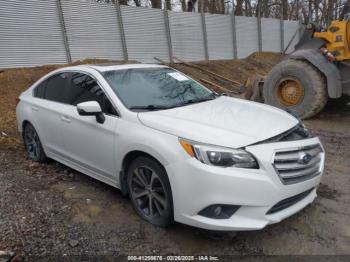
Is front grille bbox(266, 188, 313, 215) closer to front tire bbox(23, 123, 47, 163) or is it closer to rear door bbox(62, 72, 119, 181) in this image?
rear door bbox(62, 72, 119, 181)

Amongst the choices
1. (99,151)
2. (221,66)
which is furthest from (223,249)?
(221,66)

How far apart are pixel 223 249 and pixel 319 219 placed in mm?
1138

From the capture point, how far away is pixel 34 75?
10727mm

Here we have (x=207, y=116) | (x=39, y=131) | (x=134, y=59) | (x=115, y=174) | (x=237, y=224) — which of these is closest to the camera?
(x=237, y=224)

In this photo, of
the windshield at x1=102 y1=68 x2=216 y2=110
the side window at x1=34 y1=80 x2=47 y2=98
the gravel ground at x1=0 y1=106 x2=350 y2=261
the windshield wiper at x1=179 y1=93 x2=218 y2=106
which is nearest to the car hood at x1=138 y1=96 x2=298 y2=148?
the windshield wiper at x1=179 y1=93 x2=218 y2=106

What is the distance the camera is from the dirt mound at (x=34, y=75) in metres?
7.59

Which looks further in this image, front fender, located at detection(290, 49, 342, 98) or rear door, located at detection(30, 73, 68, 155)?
front fender, located at detection(290, 49, 342, 98)

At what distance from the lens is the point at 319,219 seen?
3.80 meters

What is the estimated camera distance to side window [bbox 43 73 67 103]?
501 cm

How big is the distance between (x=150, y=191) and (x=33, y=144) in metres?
2.86

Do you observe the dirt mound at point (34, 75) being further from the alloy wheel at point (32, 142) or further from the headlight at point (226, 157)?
the headlight at point (226, 157)

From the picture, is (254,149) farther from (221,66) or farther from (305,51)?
(221,66)

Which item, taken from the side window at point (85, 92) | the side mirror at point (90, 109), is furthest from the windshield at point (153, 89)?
the side mirror at point (90, 109)

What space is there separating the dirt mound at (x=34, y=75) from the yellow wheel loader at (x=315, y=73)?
4.06 meters
